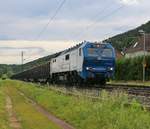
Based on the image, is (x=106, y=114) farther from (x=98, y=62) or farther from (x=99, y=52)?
(x=99, y=52)

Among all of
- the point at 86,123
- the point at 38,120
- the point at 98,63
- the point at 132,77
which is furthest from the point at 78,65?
the point at 132,77

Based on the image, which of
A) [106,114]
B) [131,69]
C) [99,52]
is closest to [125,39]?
[131,69]

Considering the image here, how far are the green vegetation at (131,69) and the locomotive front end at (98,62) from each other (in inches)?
895

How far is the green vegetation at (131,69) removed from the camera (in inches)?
2316

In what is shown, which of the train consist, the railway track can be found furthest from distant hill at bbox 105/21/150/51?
the railway track

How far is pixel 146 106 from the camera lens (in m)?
17.3

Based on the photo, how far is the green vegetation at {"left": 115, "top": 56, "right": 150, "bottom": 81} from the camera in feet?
193

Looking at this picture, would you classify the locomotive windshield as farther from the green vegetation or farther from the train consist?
the green vegetation

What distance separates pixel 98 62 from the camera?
35.7 meters

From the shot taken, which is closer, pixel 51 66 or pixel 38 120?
pixel 38 120

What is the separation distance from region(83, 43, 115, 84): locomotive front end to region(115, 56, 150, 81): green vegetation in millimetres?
22724

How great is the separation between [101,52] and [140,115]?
20.9m

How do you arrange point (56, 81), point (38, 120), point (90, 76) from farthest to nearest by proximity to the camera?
point (56, 81)
point (90, 76)
point (38, 120)

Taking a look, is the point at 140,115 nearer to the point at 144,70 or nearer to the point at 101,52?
the point at 101,52
